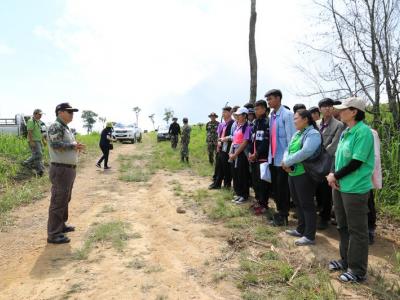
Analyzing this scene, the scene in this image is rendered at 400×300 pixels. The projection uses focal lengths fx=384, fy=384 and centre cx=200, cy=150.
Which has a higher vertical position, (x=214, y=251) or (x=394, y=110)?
(x=394, y=110)

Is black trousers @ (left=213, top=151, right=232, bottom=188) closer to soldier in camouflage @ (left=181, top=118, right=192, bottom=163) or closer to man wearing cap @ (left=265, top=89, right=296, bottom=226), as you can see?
man wearing cap @ (left=265, top=89, right=296, bottom=226)

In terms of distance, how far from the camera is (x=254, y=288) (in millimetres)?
3895

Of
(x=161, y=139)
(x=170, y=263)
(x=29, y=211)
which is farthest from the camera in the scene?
(x=161, y=139)

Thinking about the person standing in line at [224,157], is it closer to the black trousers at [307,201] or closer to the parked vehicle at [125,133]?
the black trousers at [307,201]

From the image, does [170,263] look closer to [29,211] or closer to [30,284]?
[30,284]

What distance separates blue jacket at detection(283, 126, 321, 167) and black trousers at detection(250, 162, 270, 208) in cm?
151

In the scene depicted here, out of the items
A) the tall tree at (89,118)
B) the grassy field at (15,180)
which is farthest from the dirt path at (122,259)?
the tall tree at (89,118)

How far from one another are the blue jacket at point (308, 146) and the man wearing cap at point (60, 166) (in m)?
3.00

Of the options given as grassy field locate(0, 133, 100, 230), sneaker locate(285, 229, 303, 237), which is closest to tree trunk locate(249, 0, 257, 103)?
grassy field locate(0, 133, 100, 230)

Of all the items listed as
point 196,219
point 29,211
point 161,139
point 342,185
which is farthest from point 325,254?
point 161,139

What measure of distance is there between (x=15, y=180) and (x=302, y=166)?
27.2ft

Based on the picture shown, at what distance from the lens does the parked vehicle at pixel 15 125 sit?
17.3 meters

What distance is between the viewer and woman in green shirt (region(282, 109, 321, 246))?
489 centimetres

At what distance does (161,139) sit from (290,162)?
21.4 m
